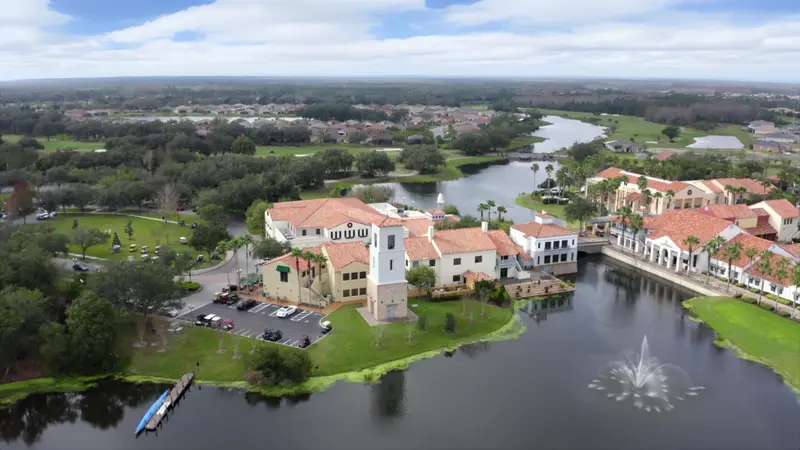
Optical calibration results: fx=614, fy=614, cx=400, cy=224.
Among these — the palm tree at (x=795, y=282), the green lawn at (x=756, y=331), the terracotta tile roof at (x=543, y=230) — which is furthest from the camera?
the terracotta tile roof at (x=543, y=230)

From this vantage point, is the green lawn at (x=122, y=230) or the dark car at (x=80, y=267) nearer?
the dark car at (x=80, y=267)

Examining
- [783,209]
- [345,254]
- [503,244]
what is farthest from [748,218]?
[345,254]

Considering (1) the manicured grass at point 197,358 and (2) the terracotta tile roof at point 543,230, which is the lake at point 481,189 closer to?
(2) the terracotta tile roof at point 543,230

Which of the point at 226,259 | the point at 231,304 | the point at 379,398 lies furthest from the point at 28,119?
the point at 379,398

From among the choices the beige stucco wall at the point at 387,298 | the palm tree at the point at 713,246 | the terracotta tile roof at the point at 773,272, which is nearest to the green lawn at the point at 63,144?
the beige stucco wall at the point at 387,298

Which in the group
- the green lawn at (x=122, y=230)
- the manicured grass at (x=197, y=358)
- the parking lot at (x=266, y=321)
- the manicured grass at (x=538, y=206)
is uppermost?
the green lawn at (x=122, y=230)

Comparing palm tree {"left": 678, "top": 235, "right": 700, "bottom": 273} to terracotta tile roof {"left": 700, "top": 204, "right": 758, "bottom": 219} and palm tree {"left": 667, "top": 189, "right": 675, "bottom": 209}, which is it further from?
palm tree {"left": 667, "top": 189, "right": 675, "bottom": 209}

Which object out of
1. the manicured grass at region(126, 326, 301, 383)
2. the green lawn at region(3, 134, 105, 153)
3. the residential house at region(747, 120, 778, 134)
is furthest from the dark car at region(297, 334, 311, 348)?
the residential house at region(747, 120, 778, 134)

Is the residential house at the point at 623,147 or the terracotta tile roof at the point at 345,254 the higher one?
the residential house at the point at 623,147
